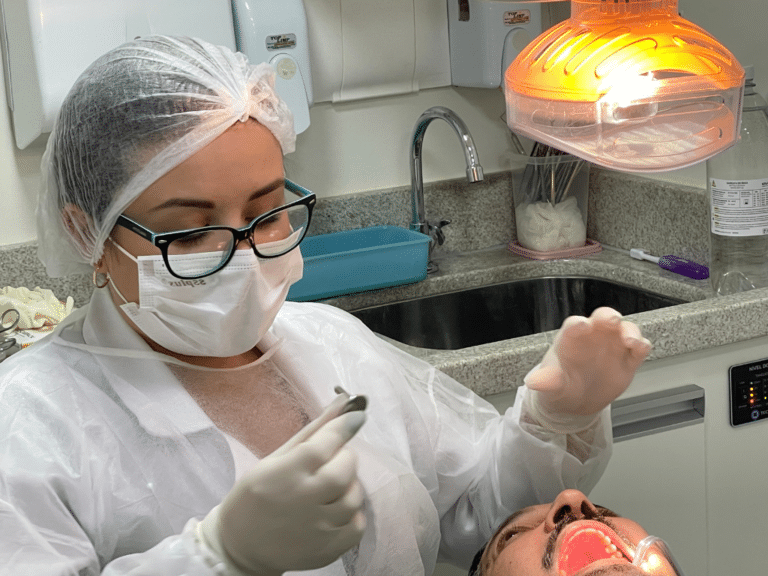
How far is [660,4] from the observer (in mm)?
909

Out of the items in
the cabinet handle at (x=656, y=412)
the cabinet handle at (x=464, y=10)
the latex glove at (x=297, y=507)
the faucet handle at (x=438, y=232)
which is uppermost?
the cabinet handle at (x=464, y=10)

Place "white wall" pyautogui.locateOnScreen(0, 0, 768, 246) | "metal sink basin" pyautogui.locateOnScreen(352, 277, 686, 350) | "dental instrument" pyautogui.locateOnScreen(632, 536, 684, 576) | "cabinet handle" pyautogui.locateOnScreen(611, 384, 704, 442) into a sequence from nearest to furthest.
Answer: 1. "dental instrument" pyautogui.locateOnScreen(632, 536, 684, 576)
2. "cabinet handle" pyautogui.locateOnScreen(611, 384, 704, 442)
3. "white wall" pyautogui.locateOnScreen(0, 0, 768, 246)
4. "metal sink basin" pyautogui.locateOnScreen(352, 277, 686, 350)

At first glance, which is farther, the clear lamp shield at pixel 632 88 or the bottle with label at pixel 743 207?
the bottle with label at pixel 743 207

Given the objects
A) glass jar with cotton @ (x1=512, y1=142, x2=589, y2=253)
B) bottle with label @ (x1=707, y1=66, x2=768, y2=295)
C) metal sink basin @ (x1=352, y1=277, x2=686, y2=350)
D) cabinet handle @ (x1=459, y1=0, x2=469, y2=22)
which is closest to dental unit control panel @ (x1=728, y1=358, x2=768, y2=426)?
bottle with label @ (x1=707, y1=66, x2=768, y2=295)

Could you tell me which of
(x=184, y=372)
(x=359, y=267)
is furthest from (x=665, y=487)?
(x=184, y=372)

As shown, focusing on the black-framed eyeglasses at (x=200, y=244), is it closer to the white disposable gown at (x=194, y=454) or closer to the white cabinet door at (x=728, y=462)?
the white disposable gown at (x=194, y=454)

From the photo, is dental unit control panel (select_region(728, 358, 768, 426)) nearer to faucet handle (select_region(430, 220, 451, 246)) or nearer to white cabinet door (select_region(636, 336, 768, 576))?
white cabinet door (select_region(636, 336, 768, 576))

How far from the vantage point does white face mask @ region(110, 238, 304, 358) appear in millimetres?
986

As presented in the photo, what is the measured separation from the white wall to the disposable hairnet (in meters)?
0.92

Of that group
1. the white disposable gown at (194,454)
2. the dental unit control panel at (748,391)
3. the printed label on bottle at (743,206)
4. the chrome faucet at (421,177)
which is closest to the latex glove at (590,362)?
the white disposable gown at (194,454)

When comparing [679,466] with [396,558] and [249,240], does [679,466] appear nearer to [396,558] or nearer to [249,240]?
[396,558]

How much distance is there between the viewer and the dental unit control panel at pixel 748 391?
169 centimetres

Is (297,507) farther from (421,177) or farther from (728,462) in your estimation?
(421,177)

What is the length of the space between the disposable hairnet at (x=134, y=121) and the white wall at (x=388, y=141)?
92 centimetres
